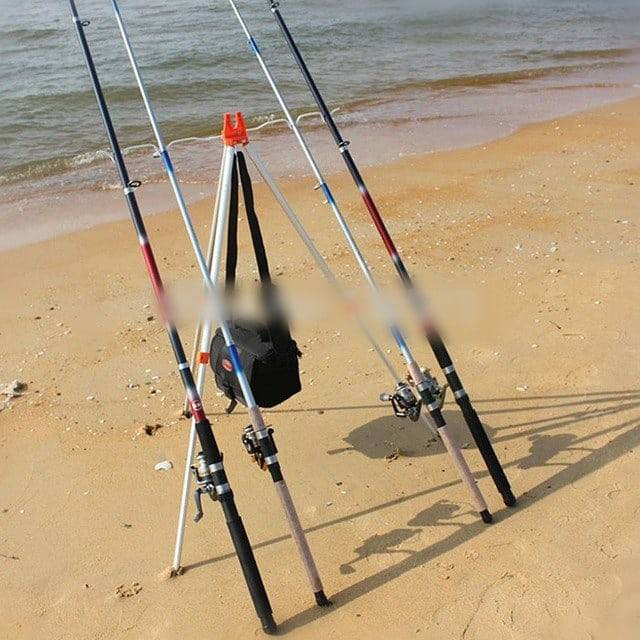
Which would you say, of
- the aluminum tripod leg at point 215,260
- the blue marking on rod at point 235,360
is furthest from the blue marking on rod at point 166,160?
the blue marking on rod at point 235,360

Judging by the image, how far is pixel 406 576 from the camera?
340 centimetres

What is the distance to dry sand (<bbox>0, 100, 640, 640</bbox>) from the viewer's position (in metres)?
3.30

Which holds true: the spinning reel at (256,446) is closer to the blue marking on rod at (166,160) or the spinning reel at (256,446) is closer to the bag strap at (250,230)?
the bag strap at (250,230)

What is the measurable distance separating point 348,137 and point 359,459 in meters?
6.78

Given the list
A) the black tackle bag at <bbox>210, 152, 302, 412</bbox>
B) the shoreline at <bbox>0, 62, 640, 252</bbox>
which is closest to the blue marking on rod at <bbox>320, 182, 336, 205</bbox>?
the black tackle bag at <bbox>210, 152, 302, 412</bbox>

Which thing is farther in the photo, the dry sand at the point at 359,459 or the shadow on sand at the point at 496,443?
the shadow on sand at the point at 496,443

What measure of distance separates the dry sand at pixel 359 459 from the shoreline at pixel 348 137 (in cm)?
129

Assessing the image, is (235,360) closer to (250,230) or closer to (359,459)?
(250,230)

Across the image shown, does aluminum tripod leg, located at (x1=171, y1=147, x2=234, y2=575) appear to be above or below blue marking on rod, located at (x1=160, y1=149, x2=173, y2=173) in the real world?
below

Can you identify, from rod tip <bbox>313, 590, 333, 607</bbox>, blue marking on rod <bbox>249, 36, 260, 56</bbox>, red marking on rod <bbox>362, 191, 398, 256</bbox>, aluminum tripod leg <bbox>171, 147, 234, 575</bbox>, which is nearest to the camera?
rod tip <bbox>313, 590, 333, 607</bbox>

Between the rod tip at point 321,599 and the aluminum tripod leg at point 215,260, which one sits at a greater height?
the aluminum tripod leg at point 215,260

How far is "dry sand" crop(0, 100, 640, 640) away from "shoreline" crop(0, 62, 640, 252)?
4.24 ft

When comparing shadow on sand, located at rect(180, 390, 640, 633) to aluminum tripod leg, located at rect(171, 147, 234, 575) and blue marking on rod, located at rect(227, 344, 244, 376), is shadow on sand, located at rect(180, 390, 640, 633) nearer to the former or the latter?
aluminum tripod leg, located at rect(171, 147, 234, 575)

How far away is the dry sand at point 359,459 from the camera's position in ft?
10.8
